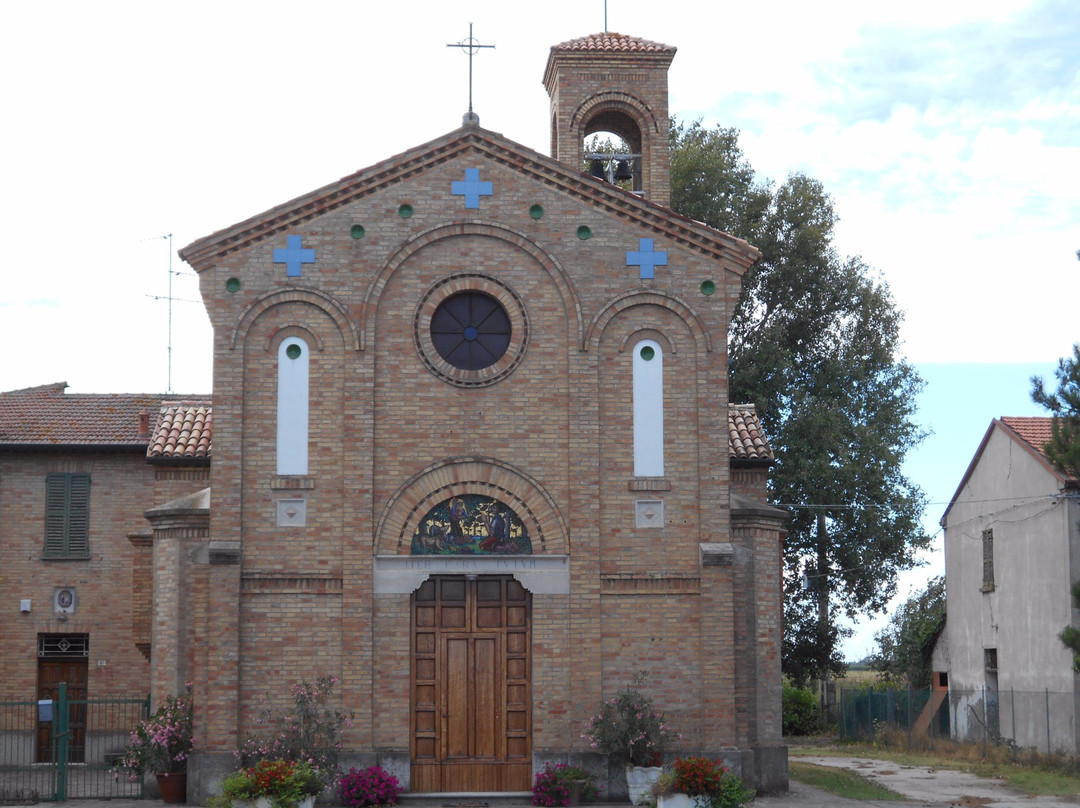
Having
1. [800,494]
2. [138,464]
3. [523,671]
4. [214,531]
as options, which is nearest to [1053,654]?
[800,494]

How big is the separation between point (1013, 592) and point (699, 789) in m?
14.8

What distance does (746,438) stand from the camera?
2412 centimetres

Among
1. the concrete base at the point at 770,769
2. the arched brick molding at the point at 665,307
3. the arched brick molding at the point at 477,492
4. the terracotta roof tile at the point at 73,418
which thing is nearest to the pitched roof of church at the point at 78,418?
the terracotta roof tile at the point at 73,418

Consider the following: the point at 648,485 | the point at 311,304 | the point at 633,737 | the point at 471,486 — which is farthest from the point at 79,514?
the point at 633,737

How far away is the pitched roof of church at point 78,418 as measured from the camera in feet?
90.0

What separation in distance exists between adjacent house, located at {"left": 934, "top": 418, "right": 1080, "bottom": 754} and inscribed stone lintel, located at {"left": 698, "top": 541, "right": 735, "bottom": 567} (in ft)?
33.5

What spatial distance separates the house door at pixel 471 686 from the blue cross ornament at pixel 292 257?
17.3 feet

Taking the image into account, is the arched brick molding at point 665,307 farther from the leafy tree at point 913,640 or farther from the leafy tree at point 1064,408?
the leafy tree at point 913,640

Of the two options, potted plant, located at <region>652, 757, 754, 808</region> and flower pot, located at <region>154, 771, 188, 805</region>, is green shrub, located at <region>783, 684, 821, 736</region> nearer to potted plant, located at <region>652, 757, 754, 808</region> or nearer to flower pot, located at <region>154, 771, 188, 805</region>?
potted plant, located at <region>652, 757, 754, 808</region>

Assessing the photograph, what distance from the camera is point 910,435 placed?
3881 centimetres

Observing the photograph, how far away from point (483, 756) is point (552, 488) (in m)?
4.16

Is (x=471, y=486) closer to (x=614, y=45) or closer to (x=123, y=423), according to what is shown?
(x=614, y=45)

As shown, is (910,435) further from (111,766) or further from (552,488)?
(111,766)

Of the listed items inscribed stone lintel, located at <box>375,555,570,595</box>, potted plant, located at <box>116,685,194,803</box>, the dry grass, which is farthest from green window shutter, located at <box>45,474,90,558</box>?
the dry grass
